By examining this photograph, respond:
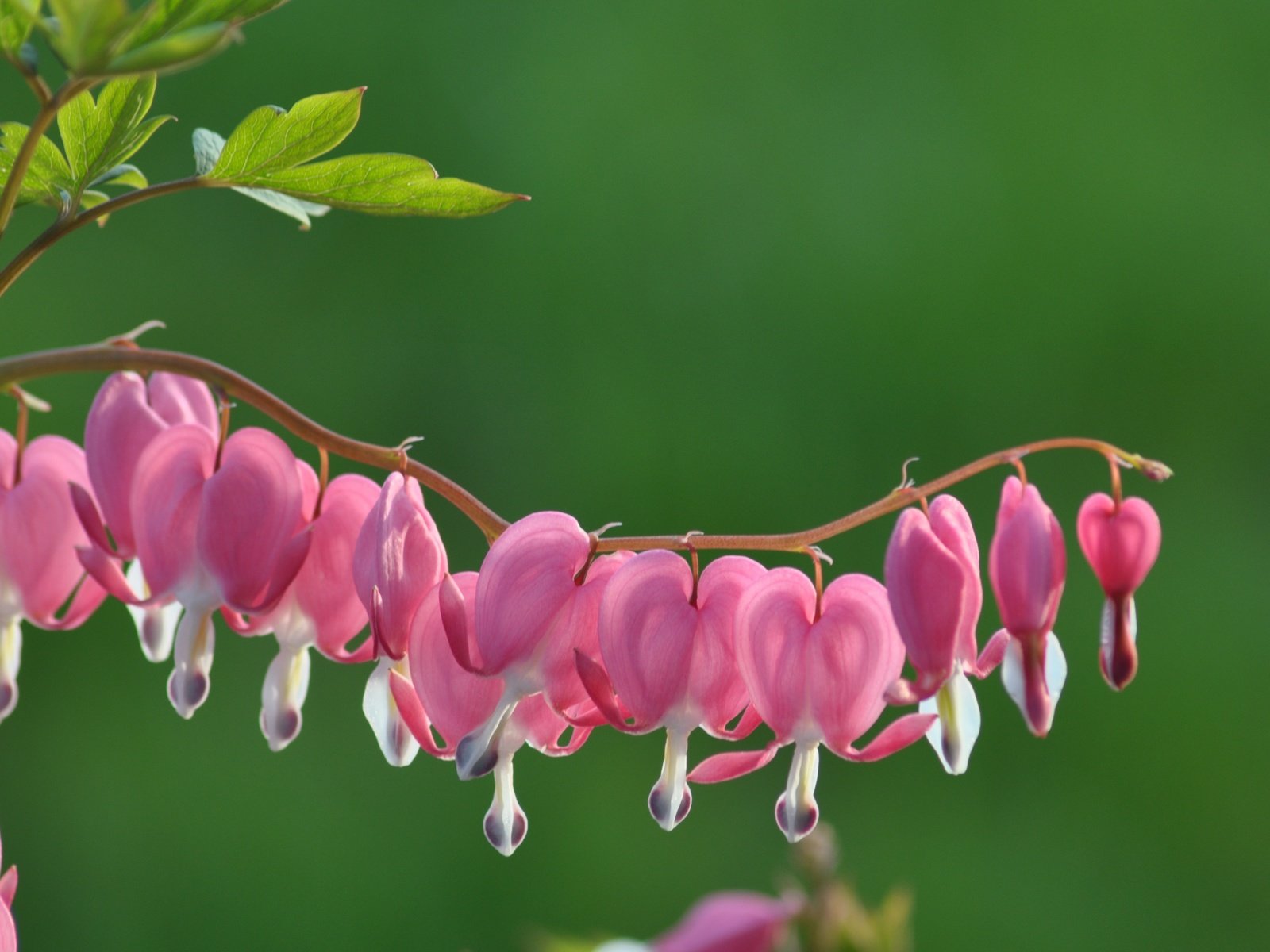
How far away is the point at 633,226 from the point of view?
9.18 ft

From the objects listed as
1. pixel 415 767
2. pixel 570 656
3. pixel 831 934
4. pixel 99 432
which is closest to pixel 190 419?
pixel 99 432

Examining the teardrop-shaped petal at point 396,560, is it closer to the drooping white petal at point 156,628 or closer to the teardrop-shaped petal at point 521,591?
the teardrop-shaped petal at point 521,591

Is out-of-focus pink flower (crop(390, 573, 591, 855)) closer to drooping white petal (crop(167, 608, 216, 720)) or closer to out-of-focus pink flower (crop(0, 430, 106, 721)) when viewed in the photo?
drooping white petal (crop(167, 608, 216, 720))

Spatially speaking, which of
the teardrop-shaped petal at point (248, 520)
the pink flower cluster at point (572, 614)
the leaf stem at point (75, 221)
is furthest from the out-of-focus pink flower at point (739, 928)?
the leaf stem at point (75, 221)

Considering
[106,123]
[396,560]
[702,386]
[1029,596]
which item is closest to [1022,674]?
[1029,596]

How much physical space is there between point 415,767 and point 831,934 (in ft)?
7.89

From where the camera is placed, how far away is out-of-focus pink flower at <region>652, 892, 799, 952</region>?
0.37 meters

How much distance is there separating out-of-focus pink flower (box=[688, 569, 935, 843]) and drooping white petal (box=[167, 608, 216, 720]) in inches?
8.8

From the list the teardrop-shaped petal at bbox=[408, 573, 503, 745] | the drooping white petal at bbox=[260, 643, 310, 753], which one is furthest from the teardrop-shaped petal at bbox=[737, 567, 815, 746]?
the drooping white petal at bbox=[260, 643, 310, 753]

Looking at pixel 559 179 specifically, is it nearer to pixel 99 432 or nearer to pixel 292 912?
pixel 292 912

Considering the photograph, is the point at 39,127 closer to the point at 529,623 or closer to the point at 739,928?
the point at 529,623

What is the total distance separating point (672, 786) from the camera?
1.82 feet

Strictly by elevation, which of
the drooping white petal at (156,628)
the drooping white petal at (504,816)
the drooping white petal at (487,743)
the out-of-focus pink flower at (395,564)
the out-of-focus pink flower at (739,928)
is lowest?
the drooping white petal at (156,628)

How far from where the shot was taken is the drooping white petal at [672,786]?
55 centimetres
